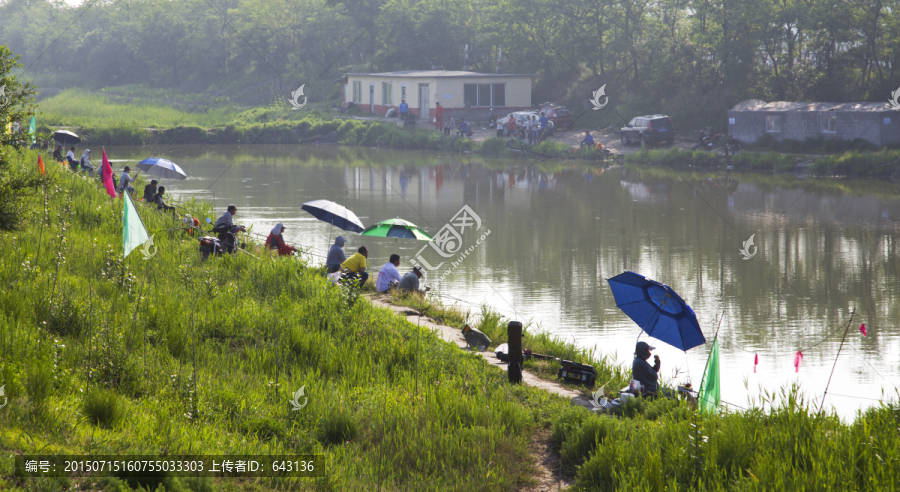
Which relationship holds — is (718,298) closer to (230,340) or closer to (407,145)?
(230,340)

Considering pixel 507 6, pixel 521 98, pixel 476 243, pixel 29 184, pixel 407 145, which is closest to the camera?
pixel 29 184

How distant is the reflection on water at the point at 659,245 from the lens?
35.3ft

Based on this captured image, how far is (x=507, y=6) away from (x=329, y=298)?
1713 inches

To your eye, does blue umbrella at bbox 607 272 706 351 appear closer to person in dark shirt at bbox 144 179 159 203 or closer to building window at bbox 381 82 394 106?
person in dark shirt at bbox 144 179 159 203

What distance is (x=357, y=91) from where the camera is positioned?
50656 mm

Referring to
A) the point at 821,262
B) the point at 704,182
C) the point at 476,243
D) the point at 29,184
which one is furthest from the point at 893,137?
the point at 29,184

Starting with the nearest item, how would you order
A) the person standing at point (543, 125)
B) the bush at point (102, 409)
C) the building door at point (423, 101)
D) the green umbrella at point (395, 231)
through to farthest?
1. the bush at point (102, 409)
2. the green umbrella at point (395, 231)
3. the person standing at point (543, 125)
4. the building door at point (423, 101)

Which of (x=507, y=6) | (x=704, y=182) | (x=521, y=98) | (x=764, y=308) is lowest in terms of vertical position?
(x=764, y=308)

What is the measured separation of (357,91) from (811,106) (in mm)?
28734

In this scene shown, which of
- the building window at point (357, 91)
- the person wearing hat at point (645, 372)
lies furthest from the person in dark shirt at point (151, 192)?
the building window at point (357, 91)

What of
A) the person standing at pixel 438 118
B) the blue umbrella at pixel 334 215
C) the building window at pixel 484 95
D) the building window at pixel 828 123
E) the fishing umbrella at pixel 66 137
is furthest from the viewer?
the building window at pixel 484 95

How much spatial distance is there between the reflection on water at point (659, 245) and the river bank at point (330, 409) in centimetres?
185

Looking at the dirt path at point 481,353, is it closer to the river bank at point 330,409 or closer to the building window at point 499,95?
the river bank at point 330,409

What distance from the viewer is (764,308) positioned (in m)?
12.6
